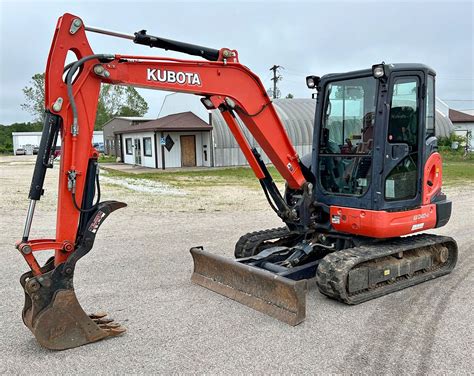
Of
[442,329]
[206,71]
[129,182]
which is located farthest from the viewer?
[129,182]

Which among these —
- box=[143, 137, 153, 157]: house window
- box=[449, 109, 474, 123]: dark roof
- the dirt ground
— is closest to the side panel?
the dirt ground

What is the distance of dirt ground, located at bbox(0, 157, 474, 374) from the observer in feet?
13.6

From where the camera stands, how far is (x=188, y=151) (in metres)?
29.0

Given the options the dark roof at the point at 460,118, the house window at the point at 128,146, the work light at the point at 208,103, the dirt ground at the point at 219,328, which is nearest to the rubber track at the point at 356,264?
the dirt ground at the point at 219,328

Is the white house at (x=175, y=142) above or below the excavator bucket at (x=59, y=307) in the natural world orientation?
above

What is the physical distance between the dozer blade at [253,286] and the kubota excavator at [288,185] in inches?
0.6

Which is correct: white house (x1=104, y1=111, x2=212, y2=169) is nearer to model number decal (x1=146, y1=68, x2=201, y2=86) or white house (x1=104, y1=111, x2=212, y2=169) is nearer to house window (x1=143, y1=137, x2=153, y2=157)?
house window (x1=143, y1=137, x2=153, y2=157)

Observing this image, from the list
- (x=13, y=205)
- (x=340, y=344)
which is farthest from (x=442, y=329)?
(x=13, y=205)

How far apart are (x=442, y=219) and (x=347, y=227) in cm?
158

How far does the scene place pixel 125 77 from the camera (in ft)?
15.5

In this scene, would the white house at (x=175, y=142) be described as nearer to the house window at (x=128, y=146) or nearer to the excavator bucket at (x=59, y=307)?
the house window at (x=128, y=146)

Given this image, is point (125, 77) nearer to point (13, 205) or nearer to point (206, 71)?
point (206, 71)

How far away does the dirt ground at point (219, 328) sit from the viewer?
4133 mm

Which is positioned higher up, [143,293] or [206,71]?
[206,71]
